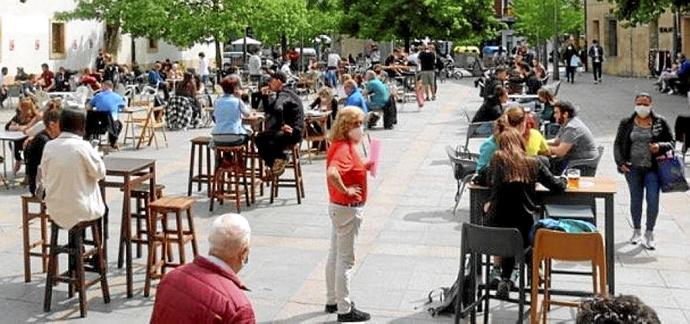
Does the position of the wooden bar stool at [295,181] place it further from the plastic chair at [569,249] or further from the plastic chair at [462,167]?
the plastic chair at [569,249]

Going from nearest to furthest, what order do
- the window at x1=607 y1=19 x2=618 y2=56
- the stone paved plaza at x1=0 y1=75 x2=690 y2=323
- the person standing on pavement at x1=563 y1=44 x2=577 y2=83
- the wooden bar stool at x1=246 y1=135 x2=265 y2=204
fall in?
the stone paved plaza at x1=0 y1=75 x2=690 y2=323
the wooden bar stool at x1=246 y1=135 x2=265 y2=204
the person standing on pavement at x1=563 y1=44 x2=577 y2=83
the window at x1=607 y1=19 x2=618 y2=56

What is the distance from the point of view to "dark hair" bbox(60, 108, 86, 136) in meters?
7.28

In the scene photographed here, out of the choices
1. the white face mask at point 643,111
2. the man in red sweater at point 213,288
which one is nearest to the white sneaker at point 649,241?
the white face mask at point 643,111

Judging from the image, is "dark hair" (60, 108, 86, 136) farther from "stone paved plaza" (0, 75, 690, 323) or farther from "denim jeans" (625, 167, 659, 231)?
"denim jeans" (625, 167, 659, 231)

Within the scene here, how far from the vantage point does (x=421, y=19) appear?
136ft

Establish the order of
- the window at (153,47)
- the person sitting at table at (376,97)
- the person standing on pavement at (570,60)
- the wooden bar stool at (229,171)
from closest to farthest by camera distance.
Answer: the wooden bar stool at (229,171) → the person sitting at table at (376,97) → the person standing on pavement at (570,60) → the window at (153,47)

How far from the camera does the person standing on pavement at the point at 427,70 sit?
27.8 meters

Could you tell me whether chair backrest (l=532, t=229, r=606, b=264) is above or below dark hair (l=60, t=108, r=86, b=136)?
below

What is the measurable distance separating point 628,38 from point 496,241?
134ft

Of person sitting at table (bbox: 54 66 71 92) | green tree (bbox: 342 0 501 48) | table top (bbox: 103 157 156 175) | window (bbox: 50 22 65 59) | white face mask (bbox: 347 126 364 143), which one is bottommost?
table top (bbox: 103 157 156 175)

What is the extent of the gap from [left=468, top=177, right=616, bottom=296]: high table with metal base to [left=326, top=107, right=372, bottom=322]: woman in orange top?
3.10 ft

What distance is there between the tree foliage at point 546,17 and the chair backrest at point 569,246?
35.2m

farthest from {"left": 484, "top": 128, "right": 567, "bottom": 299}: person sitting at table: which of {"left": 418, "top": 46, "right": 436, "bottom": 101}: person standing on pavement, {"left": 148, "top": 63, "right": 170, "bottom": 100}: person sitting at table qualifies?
{"left": 148, "top": 63, "right": 170, "bottom": 100}: person sitting at table

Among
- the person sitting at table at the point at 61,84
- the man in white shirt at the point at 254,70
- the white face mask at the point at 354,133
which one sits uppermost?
the man in white shirt at the point at 254,70
